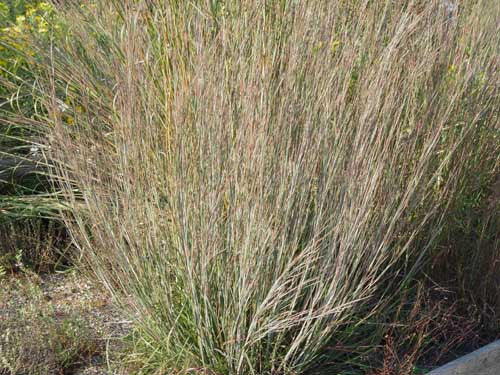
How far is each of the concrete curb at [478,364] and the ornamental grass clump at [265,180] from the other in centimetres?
37

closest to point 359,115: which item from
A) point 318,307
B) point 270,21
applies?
point 270,21

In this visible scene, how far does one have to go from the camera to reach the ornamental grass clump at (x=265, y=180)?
3477 millimetres

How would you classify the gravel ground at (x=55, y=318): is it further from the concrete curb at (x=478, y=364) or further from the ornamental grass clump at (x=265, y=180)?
the concrete curb at (x=478, y=364)

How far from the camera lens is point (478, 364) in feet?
13.4

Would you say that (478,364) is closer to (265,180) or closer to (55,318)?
(265,180)

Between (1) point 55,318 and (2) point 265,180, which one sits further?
Result: (1) point 55,318

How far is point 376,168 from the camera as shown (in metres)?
3.61

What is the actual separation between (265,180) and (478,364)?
153cm

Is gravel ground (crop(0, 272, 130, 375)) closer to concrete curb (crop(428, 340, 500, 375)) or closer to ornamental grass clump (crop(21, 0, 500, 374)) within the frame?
ornamental grass clump (crop(21, 0, 500, 374))

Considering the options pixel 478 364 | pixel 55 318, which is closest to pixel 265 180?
pixel 478 364

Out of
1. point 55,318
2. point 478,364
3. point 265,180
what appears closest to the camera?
point 265,180

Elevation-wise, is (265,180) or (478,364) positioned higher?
(265,180)

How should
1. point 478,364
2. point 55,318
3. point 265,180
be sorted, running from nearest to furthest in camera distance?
point 265,180
point 478,364
point 55,318

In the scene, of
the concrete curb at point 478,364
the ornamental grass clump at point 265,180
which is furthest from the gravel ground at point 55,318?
the concrete curb at point 478,364
